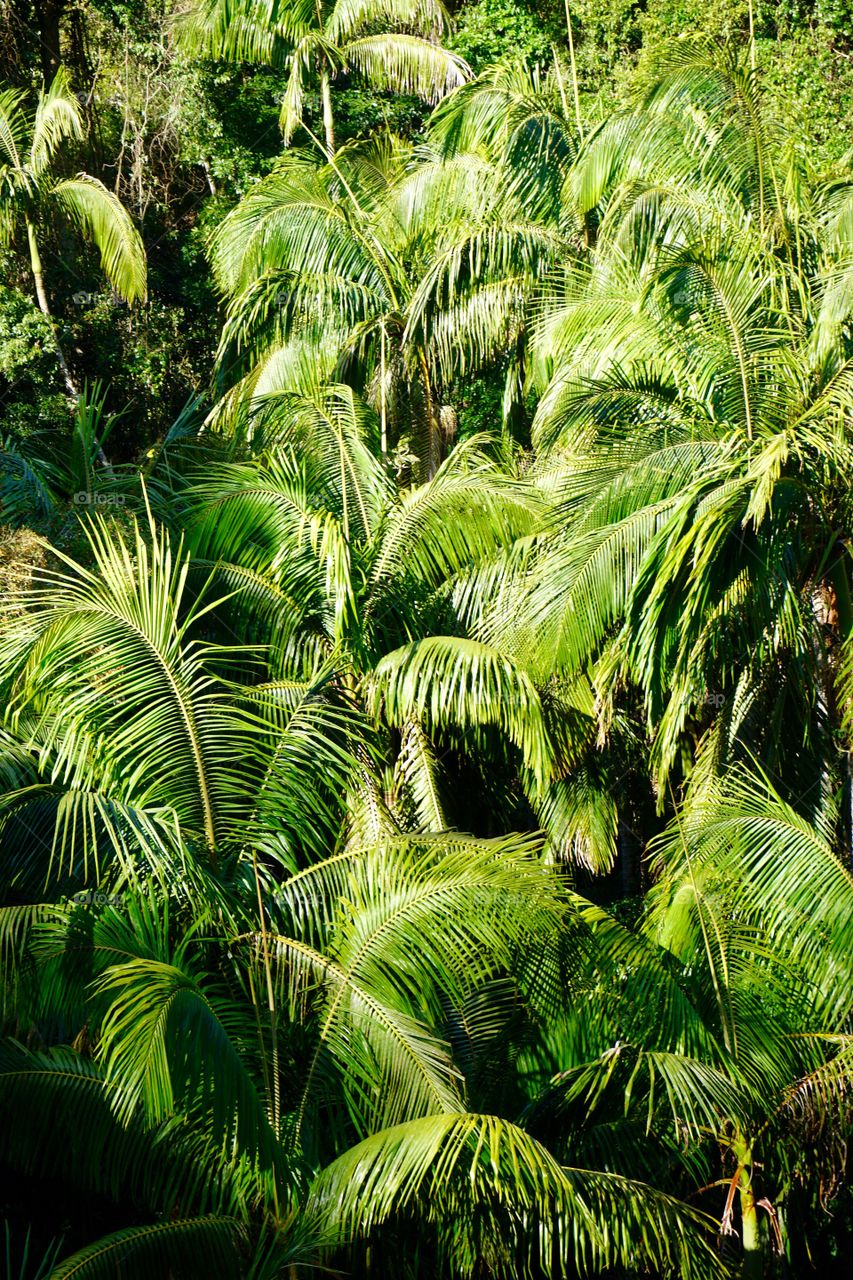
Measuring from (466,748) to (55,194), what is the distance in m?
9.74

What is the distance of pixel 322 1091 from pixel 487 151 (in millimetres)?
9429

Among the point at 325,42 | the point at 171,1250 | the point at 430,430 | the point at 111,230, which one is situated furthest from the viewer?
the point at 111,230

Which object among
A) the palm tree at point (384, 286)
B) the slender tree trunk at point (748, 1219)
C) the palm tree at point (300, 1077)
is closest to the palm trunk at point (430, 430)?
the palm tree at point (384, 286)

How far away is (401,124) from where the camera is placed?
1973 cm

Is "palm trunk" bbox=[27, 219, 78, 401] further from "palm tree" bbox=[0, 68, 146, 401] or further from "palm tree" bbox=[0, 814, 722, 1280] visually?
"palm tree" bbox=[0, 814, 722, 1280]

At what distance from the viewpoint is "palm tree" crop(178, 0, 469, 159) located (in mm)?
14148

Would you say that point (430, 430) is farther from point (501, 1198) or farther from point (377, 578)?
point (501, 1198)

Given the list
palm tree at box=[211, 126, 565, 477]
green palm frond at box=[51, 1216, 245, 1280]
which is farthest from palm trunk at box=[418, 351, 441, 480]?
green palm frond at box=[51, 1216, 245, 1280]

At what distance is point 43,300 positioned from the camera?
15.6 meters

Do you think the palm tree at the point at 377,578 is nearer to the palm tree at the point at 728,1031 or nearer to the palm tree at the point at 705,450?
the palm tree at the point at 705,450

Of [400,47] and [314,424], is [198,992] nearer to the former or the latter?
[314,424]

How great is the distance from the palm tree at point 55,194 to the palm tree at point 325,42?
6.05 ft

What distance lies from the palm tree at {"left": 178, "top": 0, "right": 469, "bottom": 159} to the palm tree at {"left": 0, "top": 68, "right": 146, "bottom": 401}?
1.84 metres

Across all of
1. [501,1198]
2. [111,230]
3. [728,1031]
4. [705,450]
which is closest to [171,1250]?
[501,1198]
